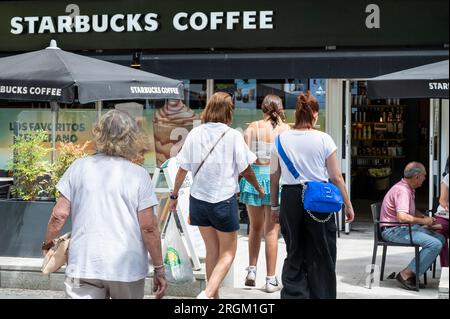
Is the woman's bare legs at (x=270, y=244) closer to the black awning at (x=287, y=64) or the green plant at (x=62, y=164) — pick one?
the green plant at (x=62, y=164)

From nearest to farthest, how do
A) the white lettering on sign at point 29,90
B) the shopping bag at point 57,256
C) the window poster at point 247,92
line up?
1. the shopping bag at point 57,256
2. the white lettering on sign at point 29,90
3. the window poster at point 247,92

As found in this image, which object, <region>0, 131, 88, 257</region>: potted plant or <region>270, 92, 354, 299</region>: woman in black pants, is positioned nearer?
<region>270, 92, 354, 299</region>: woman in black pants

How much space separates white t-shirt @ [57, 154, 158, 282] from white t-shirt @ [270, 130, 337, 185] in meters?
1.97

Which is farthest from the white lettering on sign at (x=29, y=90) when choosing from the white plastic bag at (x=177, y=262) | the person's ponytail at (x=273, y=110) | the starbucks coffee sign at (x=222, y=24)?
the starbucks coffee sign at (x=222, y=24)

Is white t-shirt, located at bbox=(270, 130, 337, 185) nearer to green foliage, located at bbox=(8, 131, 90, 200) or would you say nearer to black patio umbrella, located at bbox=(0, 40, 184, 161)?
black patio umbrella, located at bbox=(0, 40, 184, 161)

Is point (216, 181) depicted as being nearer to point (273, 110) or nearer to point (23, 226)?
point (273, 110)

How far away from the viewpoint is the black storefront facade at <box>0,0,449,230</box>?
11828mm

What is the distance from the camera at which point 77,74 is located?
27.8 ft

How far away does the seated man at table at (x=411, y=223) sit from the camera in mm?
7863

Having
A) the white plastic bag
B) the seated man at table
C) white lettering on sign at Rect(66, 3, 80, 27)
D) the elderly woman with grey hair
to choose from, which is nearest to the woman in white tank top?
the white plastic bag

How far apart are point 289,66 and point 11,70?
Result: 461 centimetres

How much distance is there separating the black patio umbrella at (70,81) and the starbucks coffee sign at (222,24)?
3223 mm

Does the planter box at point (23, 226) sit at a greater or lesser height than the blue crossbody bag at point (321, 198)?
lesser

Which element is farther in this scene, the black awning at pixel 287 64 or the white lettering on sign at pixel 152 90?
the black awning at pixel 287 64
